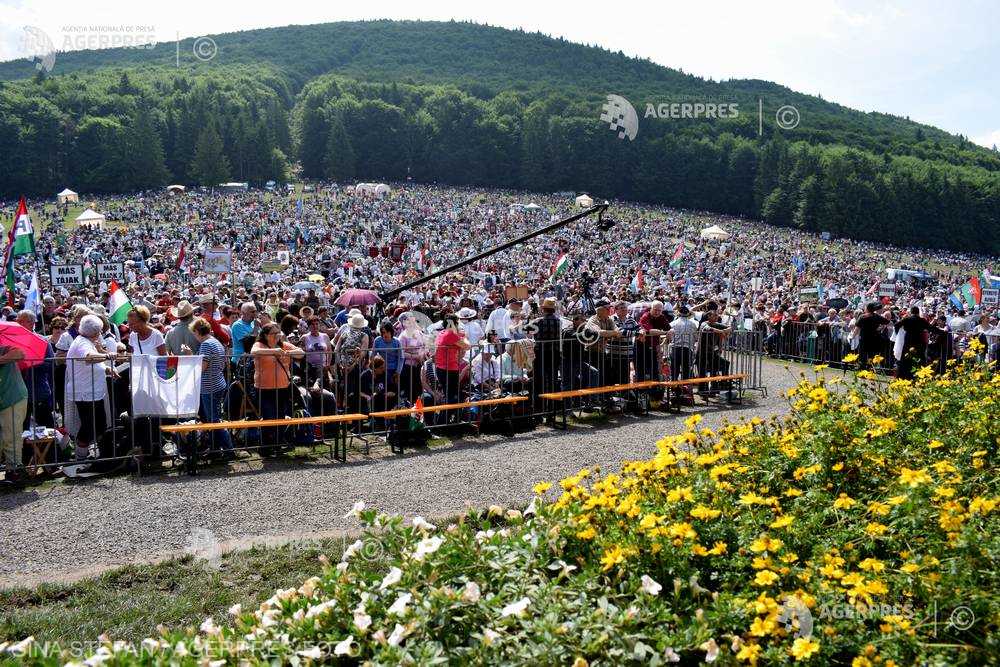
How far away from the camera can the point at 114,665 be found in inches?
121

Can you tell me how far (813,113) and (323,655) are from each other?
18287cm

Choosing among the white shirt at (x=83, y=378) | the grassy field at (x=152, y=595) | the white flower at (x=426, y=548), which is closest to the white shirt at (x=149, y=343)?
the white shirt at (x=83, y=378)

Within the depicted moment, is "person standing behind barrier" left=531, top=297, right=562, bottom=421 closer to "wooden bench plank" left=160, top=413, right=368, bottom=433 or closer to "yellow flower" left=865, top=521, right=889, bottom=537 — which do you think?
"wooden bench plank" left=160, top=413, right=368, bottom=433

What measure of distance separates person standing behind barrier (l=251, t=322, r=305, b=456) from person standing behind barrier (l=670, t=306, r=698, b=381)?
5.77 m

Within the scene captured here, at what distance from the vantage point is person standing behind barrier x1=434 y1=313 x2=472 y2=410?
10211 millimetres

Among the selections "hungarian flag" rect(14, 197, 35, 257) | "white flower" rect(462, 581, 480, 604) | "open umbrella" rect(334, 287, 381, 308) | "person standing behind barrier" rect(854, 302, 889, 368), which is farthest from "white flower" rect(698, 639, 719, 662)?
"open umbrella" rect(334, 287, 381, 308)

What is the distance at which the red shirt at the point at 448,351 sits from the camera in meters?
10.2

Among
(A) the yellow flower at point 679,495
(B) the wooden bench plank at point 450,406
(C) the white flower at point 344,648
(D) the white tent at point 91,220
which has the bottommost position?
(B) the wooden bench plank at point 450,406

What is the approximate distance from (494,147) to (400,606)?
14025 centimetres

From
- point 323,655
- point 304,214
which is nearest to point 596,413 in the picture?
point 323,655

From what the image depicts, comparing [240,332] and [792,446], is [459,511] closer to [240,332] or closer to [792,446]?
[792,446]

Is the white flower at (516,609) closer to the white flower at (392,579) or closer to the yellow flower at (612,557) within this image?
the yellow flower at (612,557)

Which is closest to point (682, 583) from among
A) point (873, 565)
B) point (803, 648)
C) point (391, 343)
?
point (803, 648)

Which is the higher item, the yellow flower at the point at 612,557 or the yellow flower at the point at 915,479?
the yellow flower at the point at 915,479
